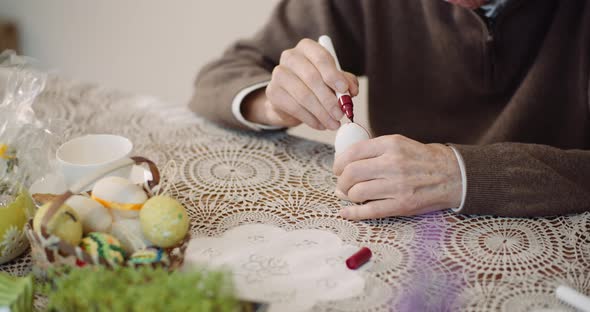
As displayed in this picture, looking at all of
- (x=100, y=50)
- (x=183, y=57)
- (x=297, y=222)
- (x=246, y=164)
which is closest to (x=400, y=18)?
(x=246, y=164)

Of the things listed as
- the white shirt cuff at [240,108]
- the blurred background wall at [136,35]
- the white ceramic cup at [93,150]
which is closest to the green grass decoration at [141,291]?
the white ceramic cup at [93,150]

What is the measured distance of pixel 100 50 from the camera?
2643mm

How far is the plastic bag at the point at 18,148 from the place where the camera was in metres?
0.76

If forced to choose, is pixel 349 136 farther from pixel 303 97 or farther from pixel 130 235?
pixel 130 235

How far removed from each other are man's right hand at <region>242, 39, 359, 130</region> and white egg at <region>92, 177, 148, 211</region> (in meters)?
0.38

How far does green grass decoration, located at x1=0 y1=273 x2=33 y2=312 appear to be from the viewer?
2.08 ft

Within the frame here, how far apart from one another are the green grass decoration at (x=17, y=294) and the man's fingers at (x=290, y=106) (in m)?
0.55

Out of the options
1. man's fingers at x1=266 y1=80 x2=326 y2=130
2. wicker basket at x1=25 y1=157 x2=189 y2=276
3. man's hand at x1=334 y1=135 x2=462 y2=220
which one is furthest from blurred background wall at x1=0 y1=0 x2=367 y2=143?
wicker basket at x1=25 y1=157 x2=189 y2=276

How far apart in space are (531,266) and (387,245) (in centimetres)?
20

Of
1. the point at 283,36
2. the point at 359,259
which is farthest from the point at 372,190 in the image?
the point at 283,36

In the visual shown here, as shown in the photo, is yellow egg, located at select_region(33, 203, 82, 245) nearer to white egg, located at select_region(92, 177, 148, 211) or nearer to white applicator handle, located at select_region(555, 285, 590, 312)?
white egg, located at select_region(92, 177, 148, 211)

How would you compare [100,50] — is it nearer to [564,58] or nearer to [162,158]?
[162,158]

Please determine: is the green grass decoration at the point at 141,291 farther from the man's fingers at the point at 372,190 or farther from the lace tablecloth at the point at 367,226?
the man's fingers at the point at 372,190

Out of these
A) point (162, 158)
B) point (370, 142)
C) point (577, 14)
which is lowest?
point (162, 158)
